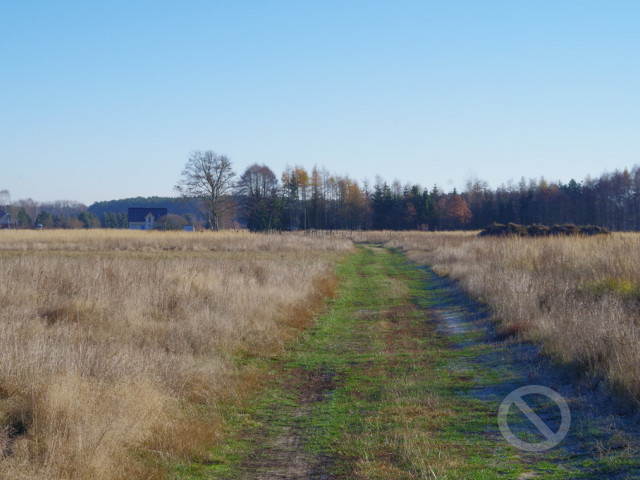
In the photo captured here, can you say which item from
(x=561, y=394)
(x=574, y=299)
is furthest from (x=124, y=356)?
(x=574, y=299)

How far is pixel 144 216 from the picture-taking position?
84.3 meters

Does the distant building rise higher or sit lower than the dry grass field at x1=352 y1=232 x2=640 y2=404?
higher

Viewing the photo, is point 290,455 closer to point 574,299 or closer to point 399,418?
point 399,418

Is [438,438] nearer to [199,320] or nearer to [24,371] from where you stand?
[24,371]

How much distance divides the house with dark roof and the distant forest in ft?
27.8

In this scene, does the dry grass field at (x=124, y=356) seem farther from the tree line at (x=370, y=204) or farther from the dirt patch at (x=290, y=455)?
the tree line at (x=370, y=204)

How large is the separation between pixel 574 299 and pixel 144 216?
81079mm

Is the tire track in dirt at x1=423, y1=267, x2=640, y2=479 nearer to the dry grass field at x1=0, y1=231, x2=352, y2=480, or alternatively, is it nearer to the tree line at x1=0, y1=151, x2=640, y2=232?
the dry grass field at x1=0, y1=231, x2=352, y2=480

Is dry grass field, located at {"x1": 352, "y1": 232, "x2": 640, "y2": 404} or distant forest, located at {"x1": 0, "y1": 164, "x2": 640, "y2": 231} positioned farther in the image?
distant forest, located at {"x1": 0, "y1": 164, "x2": 640, "y2": 231}

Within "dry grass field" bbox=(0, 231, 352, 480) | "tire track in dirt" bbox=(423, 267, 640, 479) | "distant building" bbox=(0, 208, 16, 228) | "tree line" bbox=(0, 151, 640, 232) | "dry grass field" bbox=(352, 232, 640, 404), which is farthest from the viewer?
"distant building" bbox=(0, 208, 16, 228)

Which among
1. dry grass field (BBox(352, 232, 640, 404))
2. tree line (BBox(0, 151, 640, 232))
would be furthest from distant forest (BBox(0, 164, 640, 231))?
dry grass field (BBox(352, 232, 640, 404))

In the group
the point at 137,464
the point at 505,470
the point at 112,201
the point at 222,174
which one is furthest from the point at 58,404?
the point at 112,201

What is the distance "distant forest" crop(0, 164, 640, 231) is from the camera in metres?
69.6

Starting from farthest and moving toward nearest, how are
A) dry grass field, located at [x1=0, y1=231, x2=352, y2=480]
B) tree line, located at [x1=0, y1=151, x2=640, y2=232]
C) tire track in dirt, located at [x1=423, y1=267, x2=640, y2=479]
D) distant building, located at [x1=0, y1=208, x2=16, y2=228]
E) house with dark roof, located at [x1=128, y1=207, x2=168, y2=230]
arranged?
house with dark roof, located at [x1=128, y1=207, x2=168, y2=230]
distant building, located at [x1=0, y1=208, x2=16, y2=228]
tree line, located at [x1=0, y1=151, x2=640, y2=232]
tire track in dirt, located at [x1=423, y1=267, x2=640, y2=479]
dry grass field, located at [x1=0, y1=231, x2=352, y2=480]
